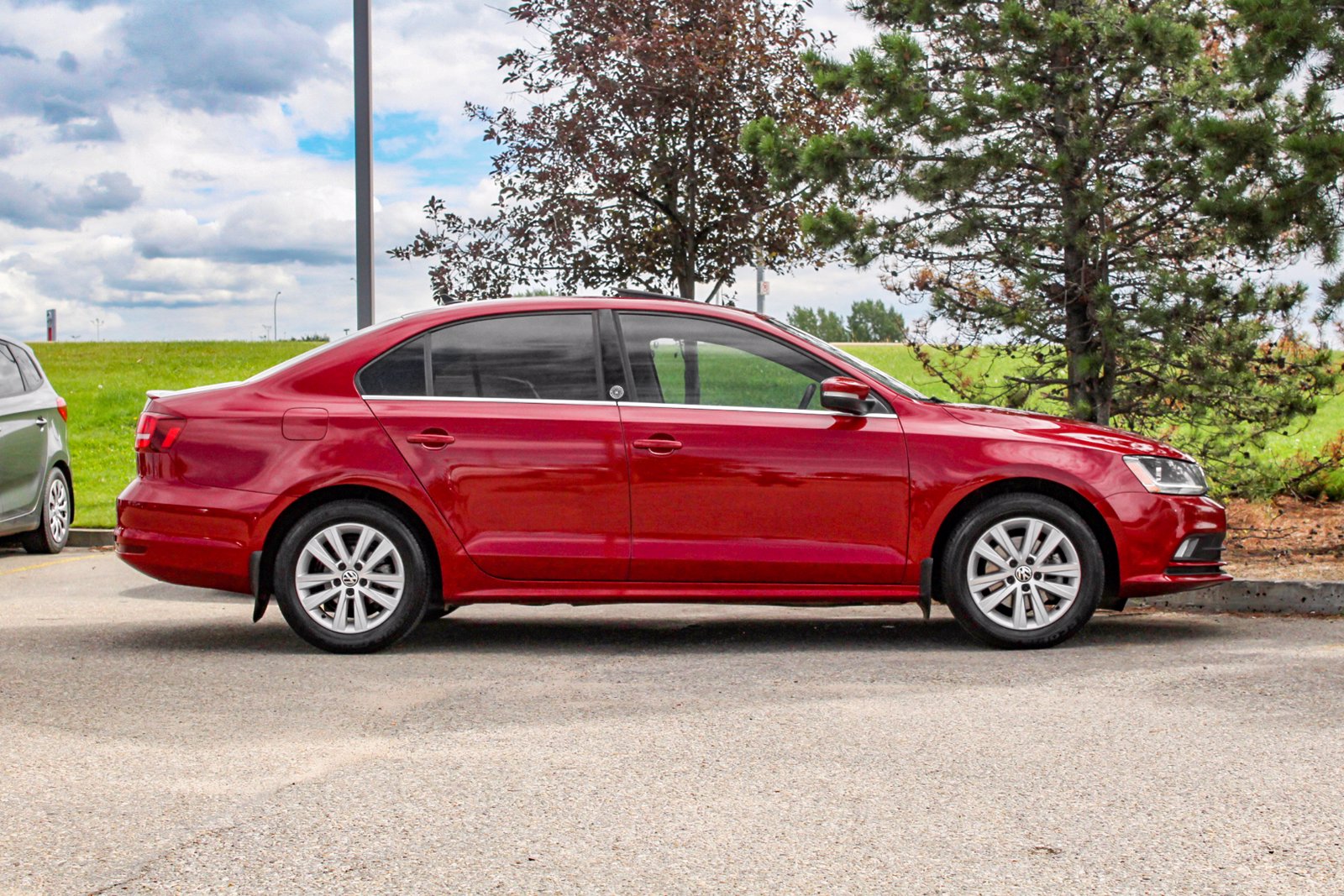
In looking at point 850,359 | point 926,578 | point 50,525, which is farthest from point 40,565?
point 926,578

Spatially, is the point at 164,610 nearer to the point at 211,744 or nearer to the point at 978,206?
the point at 211,744

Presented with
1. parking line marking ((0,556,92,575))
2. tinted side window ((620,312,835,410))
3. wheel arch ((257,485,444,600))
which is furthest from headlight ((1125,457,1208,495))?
parking line marking ((0,556,92,575))

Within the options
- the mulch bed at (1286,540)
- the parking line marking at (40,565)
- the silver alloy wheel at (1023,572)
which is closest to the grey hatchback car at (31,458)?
the parking line marking at (40,565)

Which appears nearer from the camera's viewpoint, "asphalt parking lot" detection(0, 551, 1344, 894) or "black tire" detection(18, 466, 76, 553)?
"asphalt parking lot" detection(0, 551, 1344, 894)

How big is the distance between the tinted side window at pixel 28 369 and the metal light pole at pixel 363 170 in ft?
10.5

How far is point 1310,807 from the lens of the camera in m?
4.23

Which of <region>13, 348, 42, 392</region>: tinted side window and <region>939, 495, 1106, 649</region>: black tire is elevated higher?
<region>13, 348, 42, 392</region>: tinted side window

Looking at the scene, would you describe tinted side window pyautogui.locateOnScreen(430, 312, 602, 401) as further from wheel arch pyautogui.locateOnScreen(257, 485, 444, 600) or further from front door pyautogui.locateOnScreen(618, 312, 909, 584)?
wheel arch pyautogui.locateOnScreen(257, 485, 444, 600)

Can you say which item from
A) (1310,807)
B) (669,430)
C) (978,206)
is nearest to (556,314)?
(669,430)

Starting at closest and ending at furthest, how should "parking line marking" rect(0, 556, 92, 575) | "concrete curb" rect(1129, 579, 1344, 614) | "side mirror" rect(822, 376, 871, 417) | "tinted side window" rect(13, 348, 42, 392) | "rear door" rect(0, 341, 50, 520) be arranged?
"side mirror" rect(822, 376, 871, 417) < "concrete curb" rect(1129, 579, 1344, 614) < "parking line marking" rect(0, 556, 92, 575) < "rear door" rect(0, 341, 50, 520) < "tinted side window" rect(13, 348, 42, 392)

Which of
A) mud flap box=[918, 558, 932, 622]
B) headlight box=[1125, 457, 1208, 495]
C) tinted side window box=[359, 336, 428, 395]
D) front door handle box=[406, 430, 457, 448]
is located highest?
tinted side window box=[359, 336, 428, 395]

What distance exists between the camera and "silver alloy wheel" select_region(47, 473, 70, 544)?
12117 millimetres

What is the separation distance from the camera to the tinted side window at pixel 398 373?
6.95 m

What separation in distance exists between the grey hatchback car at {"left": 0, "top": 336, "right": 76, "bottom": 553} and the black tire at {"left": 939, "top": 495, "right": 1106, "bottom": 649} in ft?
26.2
